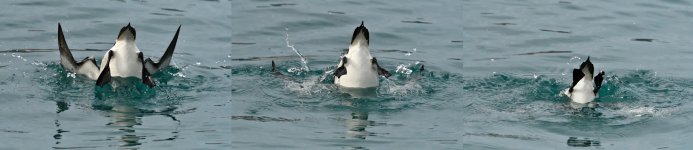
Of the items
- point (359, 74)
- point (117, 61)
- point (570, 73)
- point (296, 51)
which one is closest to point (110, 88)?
point (117, 61)

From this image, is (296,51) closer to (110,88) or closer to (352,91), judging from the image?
(352,91)

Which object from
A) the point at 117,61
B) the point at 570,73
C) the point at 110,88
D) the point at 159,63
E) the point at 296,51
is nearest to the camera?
the point at 110,88

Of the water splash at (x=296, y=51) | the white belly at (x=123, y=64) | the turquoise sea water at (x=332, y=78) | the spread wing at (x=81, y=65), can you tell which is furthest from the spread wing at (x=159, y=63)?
the water splash at (x=296, y=51)

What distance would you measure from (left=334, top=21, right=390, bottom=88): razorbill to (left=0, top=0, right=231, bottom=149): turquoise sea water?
1.29 meters

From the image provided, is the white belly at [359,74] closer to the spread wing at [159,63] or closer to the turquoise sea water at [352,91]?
the turquoise sea water at [352,91]

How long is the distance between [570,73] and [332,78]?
308 centimetres

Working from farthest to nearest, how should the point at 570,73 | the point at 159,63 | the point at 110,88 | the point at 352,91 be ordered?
the point at 570,73
the point at 159,63
the point at 352,91
the point at 110,88

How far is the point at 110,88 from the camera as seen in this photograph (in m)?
13.0

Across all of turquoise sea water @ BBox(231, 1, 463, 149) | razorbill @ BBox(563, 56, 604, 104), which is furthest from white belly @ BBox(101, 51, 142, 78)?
razorbill @ BBox(563, 56, 604, 104)

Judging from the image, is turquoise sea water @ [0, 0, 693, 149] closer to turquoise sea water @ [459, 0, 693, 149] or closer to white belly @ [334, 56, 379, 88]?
turquoise sea water @ [459, 0, 693, 149]

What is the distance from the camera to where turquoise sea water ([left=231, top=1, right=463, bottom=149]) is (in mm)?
11531

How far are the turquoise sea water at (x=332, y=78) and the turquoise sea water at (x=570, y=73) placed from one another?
307 millimetres

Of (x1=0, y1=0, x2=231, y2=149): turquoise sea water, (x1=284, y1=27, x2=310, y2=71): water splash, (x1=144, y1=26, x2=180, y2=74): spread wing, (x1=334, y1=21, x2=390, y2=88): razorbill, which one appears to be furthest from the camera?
(x1=284, y1=27, x2=310, y2=71): water splash

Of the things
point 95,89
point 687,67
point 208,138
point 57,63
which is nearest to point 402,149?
point 208,138
